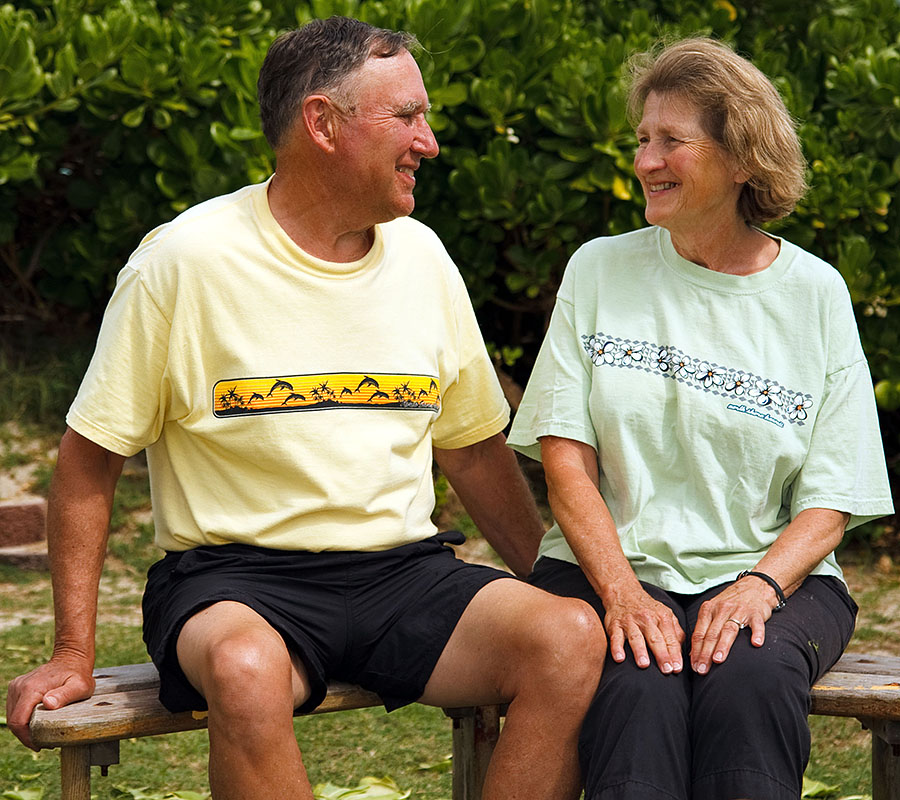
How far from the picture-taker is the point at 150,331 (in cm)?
269

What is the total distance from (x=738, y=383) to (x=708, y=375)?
7 cm

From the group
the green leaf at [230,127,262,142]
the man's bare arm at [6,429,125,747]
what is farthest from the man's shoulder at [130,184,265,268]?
the green leaf at [230,127,262,142]

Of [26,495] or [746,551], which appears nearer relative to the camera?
[746,551]

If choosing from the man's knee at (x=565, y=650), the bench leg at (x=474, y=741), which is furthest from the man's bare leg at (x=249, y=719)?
the bench leg at (x=474, y=741)

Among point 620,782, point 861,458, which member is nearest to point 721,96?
point 861,458

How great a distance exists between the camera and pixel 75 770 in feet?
8.50

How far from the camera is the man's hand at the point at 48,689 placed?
8.37 ft

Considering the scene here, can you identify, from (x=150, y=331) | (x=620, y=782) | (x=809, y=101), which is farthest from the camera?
(x=809, y=101)

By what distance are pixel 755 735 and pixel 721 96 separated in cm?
137

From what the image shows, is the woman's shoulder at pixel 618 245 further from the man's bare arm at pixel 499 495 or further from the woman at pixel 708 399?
the man's bare arm at pixel 499 495

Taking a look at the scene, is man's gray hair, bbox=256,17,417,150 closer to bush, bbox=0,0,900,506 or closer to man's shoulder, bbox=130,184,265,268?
man's shoulder, bbox=130,184,265,268

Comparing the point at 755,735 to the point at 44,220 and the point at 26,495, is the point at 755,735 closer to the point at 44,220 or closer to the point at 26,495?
the point at 26,495

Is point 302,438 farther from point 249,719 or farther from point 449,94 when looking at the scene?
point 449,94

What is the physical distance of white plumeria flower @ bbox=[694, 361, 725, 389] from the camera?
9.47ft
